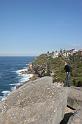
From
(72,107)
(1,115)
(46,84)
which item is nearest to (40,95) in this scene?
(46,84)

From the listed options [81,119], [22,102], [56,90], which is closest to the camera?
[81,119]

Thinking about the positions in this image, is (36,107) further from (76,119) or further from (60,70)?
(60,70)

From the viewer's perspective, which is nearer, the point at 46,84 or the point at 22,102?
the point at 22,102

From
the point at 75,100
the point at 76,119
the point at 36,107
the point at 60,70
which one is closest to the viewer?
the point at 76,119

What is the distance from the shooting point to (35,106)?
33.4 feet

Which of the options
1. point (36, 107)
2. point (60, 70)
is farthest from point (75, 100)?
point (60, 70)

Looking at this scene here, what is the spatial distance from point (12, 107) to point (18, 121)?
0.58 metres

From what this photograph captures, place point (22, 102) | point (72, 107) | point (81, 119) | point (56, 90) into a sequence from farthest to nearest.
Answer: point (72, 107) → point (56, 90) → point (22, 102) → point (81, 119)

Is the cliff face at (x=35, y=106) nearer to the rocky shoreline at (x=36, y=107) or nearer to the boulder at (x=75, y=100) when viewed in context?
the rocky shoreline at (x=36, y=107)

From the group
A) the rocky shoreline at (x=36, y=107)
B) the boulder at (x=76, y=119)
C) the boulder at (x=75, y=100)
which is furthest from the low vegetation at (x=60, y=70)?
the boulder at (x=76, y=119)

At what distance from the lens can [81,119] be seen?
9602 millimetres

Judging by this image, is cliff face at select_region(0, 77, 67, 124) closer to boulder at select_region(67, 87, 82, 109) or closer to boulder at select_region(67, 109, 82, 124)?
boulder at select_region(67, 109, 82, 124)

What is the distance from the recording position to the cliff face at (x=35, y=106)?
9969 mm

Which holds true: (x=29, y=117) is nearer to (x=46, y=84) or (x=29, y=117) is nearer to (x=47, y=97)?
(x=47, y=97)
